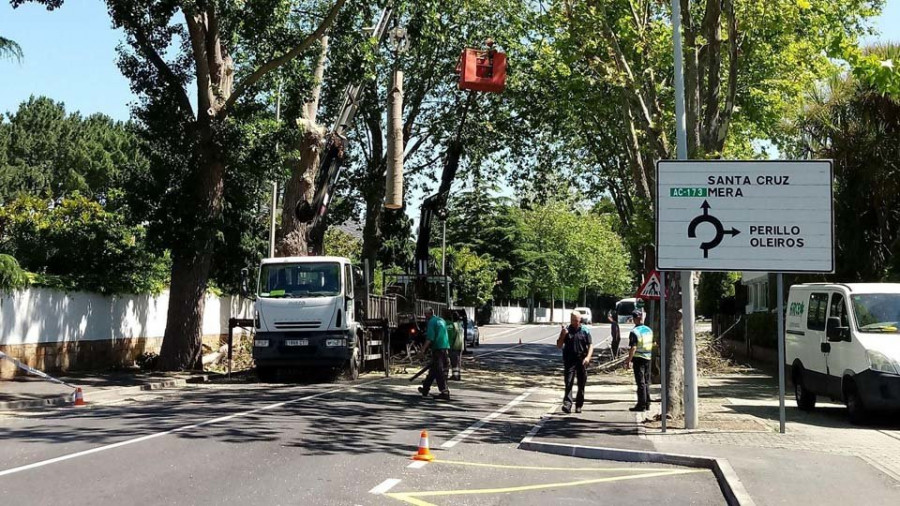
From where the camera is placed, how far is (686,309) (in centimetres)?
1374

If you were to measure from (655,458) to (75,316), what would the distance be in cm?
1669

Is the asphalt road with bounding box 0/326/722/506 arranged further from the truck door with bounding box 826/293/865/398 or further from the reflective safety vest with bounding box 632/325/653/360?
the truck door with bounding box 826/293/865/398

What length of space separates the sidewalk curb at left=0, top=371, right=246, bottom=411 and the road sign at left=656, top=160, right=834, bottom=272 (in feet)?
36.3

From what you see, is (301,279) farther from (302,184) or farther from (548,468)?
(548,468)

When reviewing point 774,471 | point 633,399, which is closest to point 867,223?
point 633,399

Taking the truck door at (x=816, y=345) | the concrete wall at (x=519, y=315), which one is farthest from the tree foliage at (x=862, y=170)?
the concrete wall at (x=519, y=315)

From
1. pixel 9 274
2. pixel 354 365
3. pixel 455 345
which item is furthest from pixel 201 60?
pixel 455 345

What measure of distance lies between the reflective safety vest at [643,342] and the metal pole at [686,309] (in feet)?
5.81

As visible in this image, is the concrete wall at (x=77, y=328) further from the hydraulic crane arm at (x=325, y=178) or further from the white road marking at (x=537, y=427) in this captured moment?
the white road marking at (x=537, y=427)

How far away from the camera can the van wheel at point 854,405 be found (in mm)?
13883

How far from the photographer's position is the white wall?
67.3 feet

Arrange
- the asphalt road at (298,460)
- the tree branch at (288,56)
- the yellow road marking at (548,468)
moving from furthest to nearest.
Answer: the tree branch at (288,56) < the yellow road marking at (548,468) < the asphalt road at (298,460)

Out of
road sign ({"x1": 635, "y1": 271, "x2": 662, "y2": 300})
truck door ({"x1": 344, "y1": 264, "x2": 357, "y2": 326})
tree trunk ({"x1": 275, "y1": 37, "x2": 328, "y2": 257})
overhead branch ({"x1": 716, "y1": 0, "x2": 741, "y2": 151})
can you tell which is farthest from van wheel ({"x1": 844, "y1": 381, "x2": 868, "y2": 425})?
tree trunk ({"x1": 275, "y1": 37, "x2": 328, "y2": 257})

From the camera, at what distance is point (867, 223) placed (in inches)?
917
